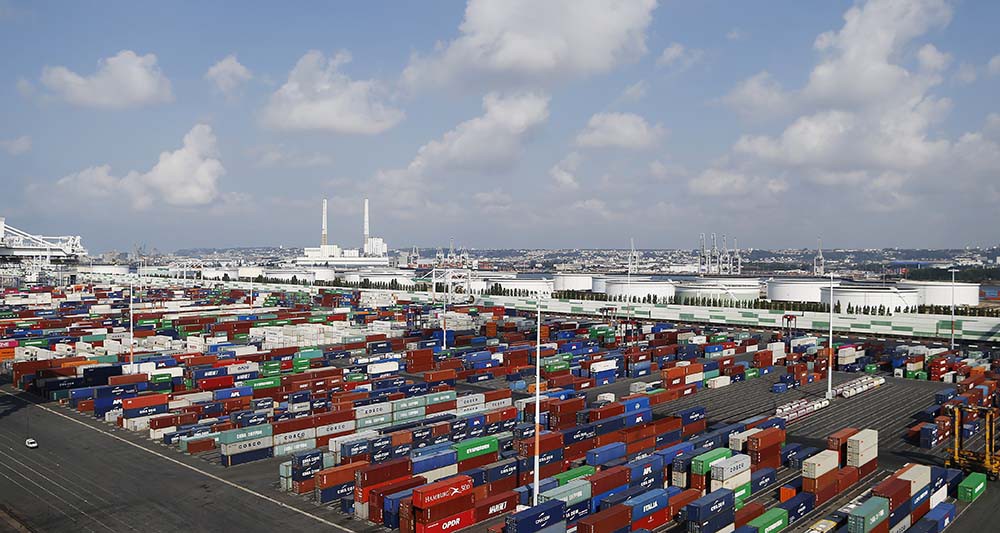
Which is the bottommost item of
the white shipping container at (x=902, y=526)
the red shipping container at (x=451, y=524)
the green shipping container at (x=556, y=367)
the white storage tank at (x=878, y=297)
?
the white shipping container at (x=902, y=526)

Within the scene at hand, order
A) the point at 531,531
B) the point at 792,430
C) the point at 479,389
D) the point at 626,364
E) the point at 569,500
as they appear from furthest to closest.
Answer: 1. the point at 626,364
2. the point at 479,389
3. the point at 792,430
4. the point at 569,500
5. the point at 531,531

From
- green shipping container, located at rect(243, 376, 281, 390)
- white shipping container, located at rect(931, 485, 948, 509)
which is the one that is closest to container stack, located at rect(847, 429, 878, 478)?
white shipping container, located at rect(931, 485, 948, 509)

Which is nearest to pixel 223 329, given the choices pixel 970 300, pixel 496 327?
pixel 496 327

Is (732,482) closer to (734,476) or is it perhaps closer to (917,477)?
(734,476)

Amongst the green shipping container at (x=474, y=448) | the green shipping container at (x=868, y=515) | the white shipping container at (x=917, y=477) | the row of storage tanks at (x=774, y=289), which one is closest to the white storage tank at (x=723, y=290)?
the row of storage tanks at (x=774, y=289)

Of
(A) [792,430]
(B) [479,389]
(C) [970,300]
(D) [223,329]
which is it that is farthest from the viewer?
(C) [970,300]

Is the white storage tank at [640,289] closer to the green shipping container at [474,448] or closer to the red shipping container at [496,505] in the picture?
the green shipping container at [474,448]

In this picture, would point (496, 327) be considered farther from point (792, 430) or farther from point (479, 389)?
point (792, 430)
